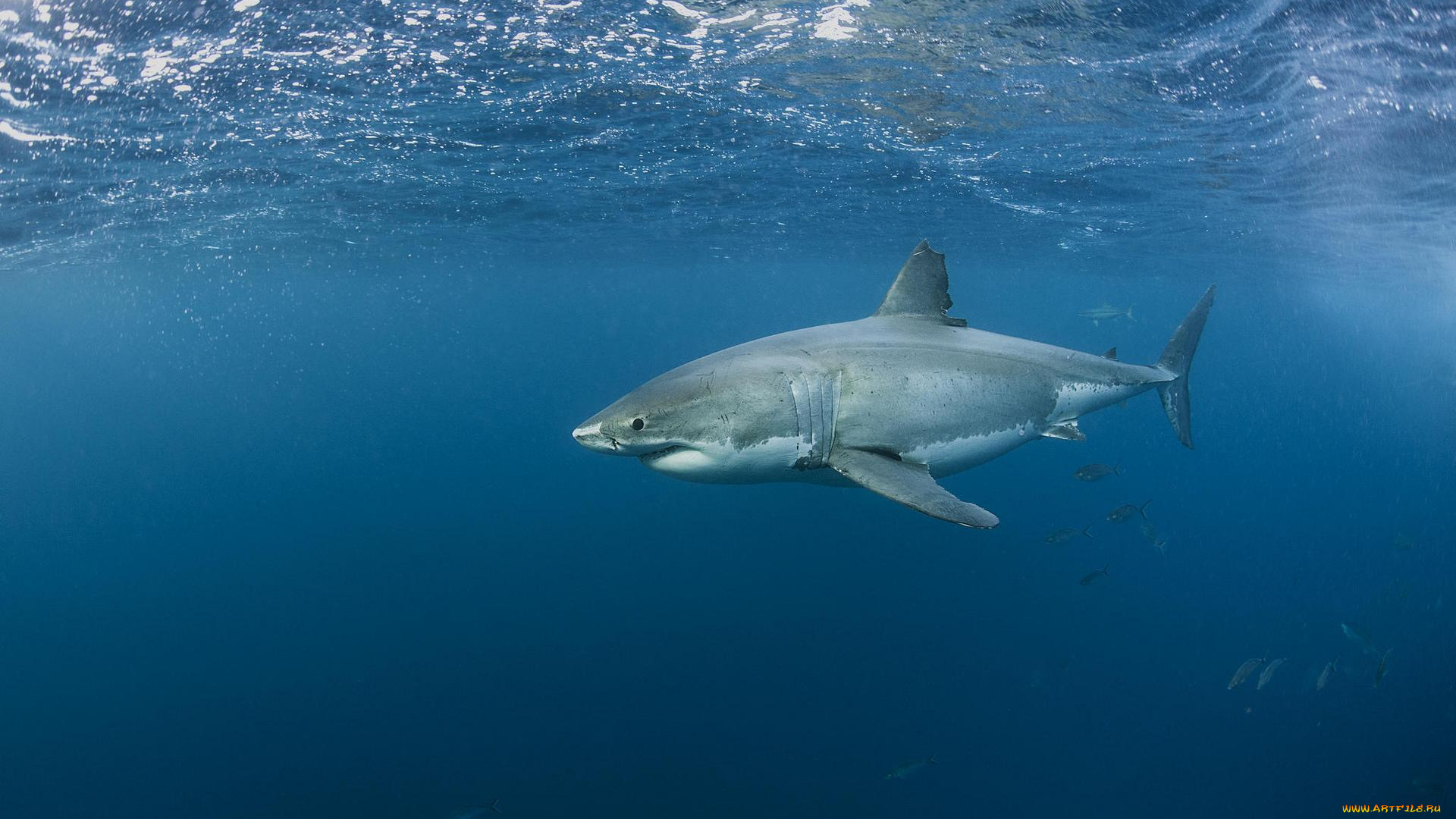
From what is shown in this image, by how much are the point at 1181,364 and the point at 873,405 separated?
17.0ft

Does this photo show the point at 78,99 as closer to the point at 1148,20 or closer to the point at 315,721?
the point at 315,721

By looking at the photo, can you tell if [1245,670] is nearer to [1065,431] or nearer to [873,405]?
[1065,431]

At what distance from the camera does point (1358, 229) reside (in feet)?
72.1

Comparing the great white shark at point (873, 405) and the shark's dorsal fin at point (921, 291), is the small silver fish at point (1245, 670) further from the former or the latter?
the shark's dorsal fin at point (921, 291)

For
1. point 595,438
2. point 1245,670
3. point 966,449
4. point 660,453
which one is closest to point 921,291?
point 966,449

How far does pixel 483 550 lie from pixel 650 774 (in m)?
12.0

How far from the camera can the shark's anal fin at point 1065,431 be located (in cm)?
559

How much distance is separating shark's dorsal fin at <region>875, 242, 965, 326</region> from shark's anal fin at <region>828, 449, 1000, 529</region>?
161 centimetres

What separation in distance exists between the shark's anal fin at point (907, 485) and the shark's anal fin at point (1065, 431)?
5.87 ft

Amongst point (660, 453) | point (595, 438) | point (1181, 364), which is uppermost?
point (595, 438)

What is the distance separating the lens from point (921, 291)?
5.53 m

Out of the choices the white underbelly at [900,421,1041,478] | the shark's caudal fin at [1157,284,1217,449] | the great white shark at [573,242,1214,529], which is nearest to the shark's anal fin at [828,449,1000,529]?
the great white shark at [573,242,1214,529]

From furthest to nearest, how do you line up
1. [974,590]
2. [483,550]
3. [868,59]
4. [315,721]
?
[483,550] → [974,590] → [315,721] → [868,59]

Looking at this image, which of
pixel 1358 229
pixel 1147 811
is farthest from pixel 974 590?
pixel 1358 229
